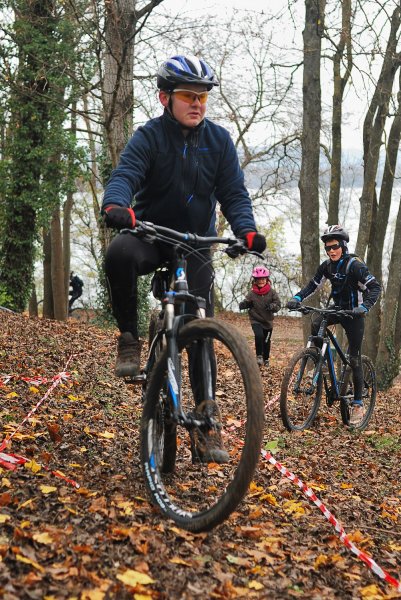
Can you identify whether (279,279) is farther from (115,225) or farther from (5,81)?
(115,225)

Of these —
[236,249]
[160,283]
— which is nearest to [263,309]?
[160,283]

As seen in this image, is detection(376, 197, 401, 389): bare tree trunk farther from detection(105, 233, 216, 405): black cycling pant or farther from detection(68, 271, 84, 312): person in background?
detection(68, 271, 84, 312): person in background

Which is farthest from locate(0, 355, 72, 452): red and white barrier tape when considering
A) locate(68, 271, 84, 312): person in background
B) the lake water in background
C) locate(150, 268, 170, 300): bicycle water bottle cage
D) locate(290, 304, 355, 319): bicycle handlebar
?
locate(68, 271, 84, 312): person in background

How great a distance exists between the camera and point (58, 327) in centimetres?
1513

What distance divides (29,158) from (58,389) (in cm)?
1354

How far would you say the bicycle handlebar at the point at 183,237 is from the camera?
150 inches

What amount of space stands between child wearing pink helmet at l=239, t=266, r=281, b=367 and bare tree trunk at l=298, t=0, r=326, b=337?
1.76 meters

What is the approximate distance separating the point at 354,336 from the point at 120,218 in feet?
20.4

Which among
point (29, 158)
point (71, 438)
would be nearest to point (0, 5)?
point (29, 158)

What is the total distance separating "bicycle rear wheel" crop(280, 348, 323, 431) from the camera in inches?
327

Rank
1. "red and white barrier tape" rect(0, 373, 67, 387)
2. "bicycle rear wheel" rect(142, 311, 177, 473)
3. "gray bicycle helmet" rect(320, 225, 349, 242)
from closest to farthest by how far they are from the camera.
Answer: "bicycle rear wheel" rect(142, 311, 177, 473) → "red and white barrier tape" rect(0, 373, 67, 387) → "gray bicycle helmet" rect(320, 225, 349, 242)

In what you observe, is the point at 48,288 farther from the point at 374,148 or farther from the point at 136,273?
the point at 136,273

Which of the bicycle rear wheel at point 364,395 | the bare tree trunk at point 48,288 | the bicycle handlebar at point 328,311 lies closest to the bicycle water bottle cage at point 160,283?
the bicycle handlebar at point 328,311

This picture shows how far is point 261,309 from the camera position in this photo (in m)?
15.1
